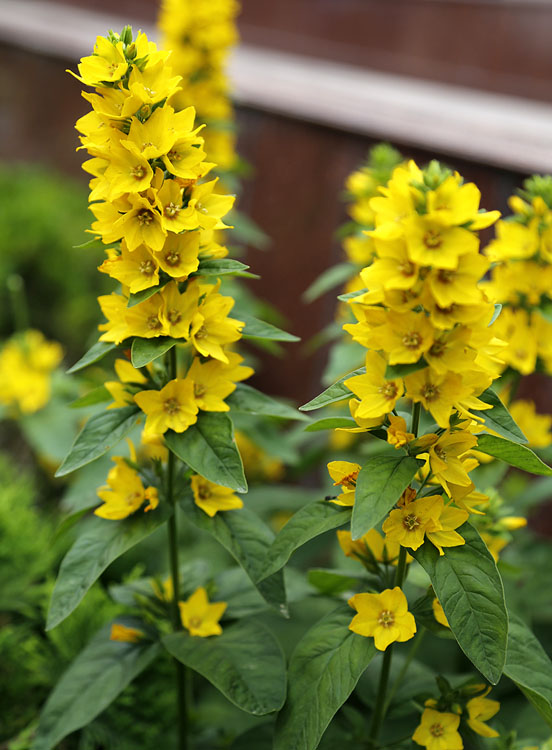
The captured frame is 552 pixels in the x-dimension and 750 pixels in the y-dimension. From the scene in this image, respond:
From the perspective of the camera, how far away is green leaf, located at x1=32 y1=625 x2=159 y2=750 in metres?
0.94

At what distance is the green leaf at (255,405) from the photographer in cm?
91

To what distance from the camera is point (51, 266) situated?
2818 mm

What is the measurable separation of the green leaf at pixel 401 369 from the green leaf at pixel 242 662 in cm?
39

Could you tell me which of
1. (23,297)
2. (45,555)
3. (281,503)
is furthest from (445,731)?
(23,297)

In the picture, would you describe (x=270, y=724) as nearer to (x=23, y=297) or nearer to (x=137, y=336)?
(x=137, y=336)

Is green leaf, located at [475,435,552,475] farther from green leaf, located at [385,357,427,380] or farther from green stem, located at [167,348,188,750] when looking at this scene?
green stem, located at [167,348,188,750]

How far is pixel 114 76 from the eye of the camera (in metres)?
0.81

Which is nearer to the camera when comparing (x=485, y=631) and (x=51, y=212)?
(x=485, y=631)

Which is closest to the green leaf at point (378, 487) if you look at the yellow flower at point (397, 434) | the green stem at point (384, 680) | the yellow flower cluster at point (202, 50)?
the yellow flower at point (397, 434)

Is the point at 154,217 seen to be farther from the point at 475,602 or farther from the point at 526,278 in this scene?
the point at 526,278

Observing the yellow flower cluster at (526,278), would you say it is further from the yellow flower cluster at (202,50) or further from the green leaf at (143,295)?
the yellow flower cluster at (202,50)

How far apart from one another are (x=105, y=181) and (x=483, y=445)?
49 centimetres

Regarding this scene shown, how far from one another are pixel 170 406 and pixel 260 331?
139 millimetres

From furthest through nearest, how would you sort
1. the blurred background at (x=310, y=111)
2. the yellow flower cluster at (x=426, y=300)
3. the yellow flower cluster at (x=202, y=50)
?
the blurred background at (x=310, y=111)
the yellow flower cluster at (x=202, y=50)
the yellow flower cluster at (x=426, y=300)
